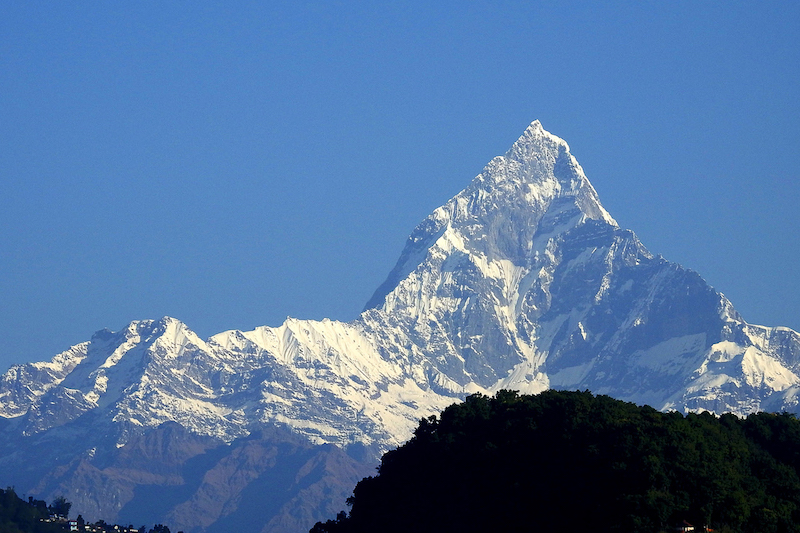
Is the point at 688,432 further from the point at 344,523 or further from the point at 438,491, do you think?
the point at 344,523

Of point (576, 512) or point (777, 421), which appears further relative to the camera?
point (777, 421)

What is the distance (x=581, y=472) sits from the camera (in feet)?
512

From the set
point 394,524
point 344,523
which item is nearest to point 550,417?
point 394,524

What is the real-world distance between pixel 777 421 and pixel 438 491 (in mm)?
35809

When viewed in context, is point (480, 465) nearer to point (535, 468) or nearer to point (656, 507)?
point (535, 468)

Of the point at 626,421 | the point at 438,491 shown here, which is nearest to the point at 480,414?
the point at 438,491

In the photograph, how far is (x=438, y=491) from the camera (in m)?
174

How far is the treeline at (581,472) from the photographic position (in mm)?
148125

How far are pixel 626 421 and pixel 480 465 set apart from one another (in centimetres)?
1655

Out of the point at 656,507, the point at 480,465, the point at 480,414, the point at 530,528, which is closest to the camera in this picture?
the point at 656,507

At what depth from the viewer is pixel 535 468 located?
163 metres

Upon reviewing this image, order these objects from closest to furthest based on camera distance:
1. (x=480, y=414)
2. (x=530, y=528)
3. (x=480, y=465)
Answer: (x=530, y=528) → (x=480, y=465) → (x=480, y=414)

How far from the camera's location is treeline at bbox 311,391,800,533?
14812 centimetres

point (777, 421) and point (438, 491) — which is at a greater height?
point (777, 421)
